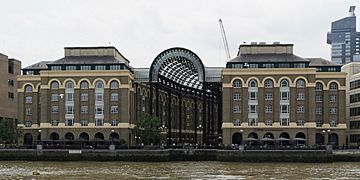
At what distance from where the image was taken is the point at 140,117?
137125 millimetres

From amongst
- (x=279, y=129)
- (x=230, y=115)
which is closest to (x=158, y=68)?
(x=230, y=115)

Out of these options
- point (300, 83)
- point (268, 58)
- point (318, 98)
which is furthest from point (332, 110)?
point (268, 58)

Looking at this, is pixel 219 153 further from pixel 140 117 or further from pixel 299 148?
pixel 140 117

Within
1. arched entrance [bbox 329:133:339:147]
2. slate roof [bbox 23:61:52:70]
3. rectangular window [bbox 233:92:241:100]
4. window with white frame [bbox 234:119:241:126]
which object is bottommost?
arched entrance [bbox 329:133:339:147]

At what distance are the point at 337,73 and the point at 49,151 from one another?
57.0 meters

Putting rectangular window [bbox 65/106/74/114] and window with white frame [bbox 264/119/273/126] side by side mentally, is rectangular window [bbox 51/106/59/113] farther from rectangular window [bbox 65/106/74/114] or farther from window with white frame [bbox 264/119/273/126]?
window with white frame [bbox 264/119/273/126]

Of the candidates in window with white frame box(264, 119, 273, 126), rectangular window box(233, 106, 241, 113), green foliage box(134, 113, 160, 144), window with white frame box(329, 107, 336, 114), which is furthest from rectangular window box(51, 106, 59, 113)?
window with white frame box(329, 107, 336, 114)

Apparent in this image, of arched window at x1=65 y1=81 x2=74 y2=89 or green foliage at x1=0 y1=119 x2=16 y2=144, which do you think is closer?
green foliage at x1=0 y1=119 x2=16 y2=144

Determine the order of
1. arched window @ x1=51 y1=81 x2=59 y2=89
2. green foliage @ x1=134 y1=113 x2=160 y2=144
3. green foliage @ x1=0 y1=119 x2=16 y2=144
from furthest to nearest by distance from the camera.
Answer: arched window @ x1=51 y1=81 x2=59 y2=89 < green foliage @ x1=134 y1=113 x2=160 y2=144 < green foliage @ x1=0 y1=119 x2=16 y2=144

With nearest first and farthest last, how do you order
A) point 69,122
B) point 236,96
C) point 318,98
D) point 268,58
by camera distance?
point 236,96
point 268,58
point 69,122
point 318,98

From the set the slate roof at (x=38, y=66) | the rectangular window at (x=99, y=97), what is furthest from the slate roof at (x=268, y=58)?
A: the slate roof at (x=38, y=66)

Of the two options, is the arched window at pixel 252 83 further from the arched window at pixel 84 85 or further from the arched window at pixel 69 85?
the arched window at pixel 69 85

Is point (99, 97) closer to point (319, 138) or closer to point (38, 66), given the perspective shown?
point (38, 66)

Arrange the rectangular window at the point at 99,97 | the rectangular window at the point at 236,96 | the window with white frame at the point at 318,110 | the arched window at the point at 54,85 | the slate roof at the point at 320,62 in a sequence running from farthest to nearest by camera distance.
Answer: the slate roof at the point at 320,62, the window with white frame at the point at 318,110, the arched window at the point at 54,85, the rectangular window at the point at 99,97, the rectangular window at the point at 236,96
